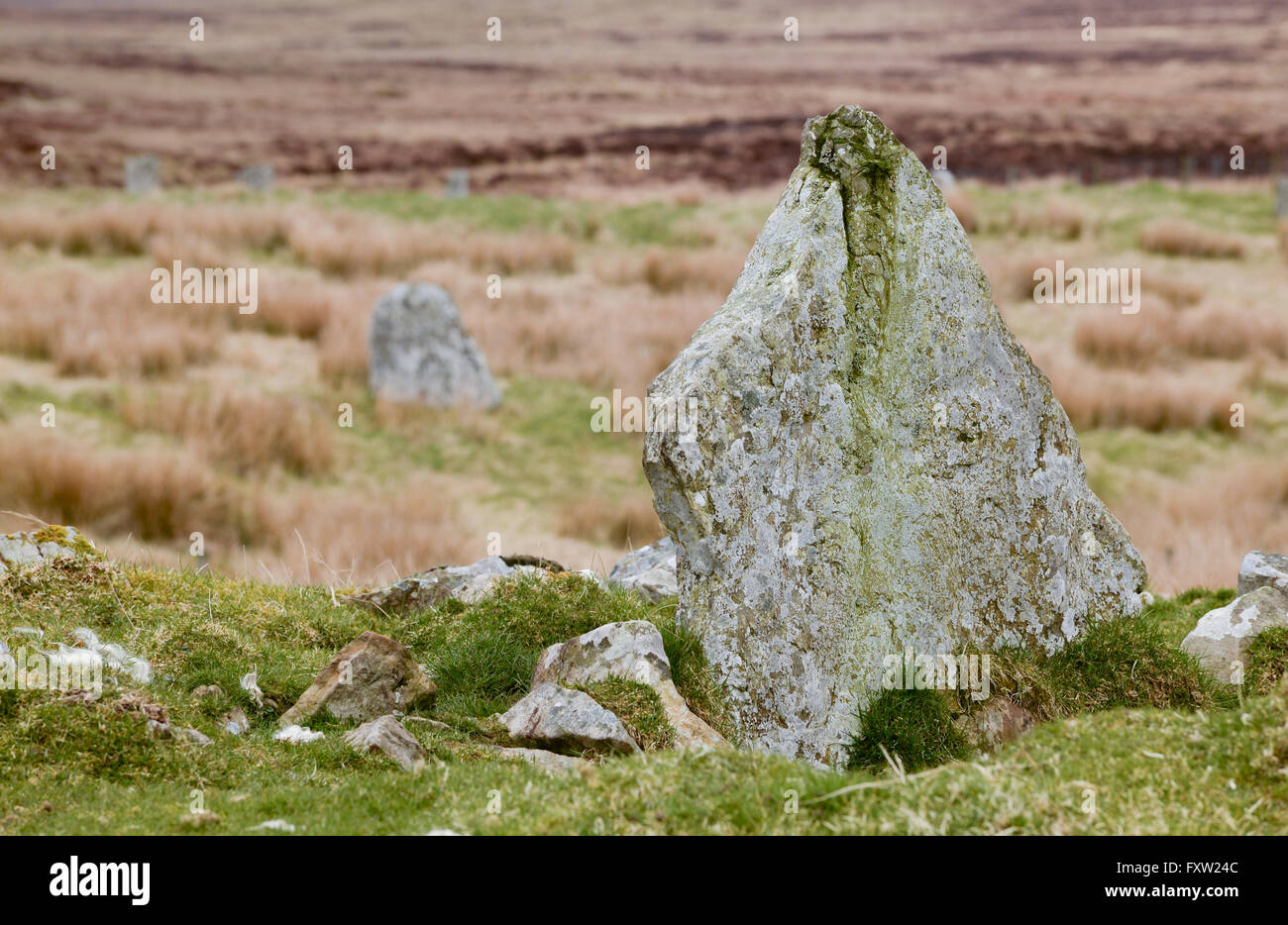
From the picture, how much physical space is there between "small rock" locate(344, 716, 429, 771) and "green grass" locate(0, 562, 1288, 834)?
0.08 metres

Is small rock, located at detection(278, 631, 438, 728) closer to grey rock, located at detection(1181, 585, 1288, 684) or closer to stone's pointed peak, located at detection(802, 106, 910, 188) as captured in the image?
stone's pointed peak, located at detection(802, 106, 910, 188)

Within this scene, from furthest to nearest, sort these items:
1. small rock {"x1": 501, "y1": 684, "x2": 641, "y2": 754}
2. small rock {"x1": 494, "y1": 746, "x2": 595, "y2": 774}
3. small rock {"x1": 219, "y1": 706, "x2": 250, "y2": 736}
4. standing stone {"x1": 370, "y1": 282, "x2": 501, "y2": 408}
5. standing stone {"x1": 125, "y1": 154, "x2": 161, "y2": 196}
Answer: standing stone {"x1": 125, "y1": 154, "x2": 161, "y2": 196}
standing stone {"x1": 370, "y1": 282, "x2": 501, "y2": 408}
small rock {"x1": 219, "y1": 706, "x2": 250, "y2": 736}
small rock {"x1": 501, "y1": 684, "x2": 641, "y2": 754}
small rock {"x1": 494, "y1": 746, "x2": 595, "y2": 774}

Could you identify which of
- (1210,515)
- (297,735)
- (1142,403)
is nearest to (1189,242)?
(1142,403)

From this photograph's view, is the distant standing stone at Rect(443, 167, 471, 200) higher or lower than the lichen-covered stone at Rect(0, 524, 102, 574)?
higher

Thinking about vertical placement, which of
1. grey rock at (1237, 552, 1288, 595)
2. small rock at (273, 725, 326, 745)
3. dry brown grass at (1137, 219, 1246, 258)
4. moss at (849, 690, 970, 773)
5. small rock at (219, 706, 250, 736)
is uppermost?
dry brown grass at (1137, 219, 1246, 258)

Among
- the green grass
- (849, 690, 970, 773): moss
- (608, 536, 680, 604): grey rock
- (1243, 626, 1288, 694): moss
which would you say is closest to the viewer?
the green grass

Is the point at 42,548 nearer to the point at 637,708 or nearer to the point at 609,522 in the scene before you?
the point at 637,708

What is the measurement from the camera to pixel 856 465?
6848mm

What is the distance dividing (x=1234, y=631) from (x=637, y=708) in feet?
12.5

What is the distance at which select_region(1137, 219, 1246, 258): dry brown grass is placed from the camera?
26391mm

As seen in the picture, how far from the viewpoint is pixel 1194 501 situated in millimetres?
14766

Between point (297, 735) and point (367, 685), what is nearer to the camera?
point (297, 735)

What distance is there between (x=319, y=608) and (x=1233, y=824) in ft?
18.7

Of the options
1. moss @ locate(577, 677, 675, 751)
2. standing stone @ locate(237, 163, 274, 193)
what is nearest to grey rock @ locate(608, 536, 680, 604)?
moss @ locate(577, 677, 675, 751)
